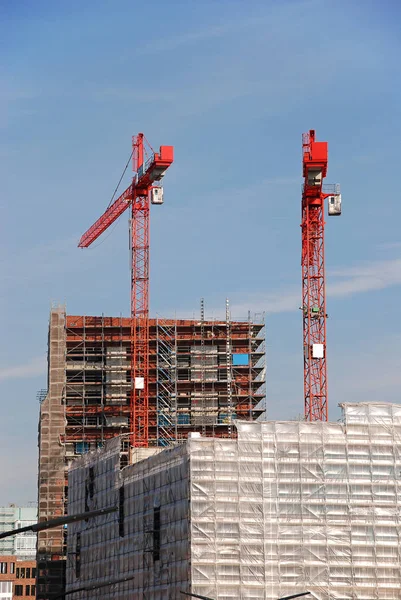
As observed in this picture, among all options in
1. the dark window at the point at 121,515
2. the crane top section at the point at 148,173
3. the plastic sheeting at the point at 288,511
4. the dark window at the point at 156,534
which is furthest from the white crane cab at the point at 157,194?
the dark window at the point at 156,534

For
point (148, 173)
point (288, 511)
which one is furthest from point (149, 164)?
point (288, 511)

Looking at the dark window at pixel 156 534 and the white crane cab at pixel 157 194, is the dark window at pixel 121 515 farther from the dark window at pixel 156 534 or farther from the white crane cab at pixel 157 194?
the white crane cab at pixel 157 194

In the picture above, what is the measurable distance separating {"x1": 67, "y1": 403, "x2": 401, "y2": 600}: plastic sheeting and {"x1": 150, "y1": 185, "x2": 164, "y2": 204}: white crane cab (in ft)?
228

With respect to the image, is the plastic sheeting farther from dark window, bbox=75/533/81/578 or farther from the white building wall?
dark window, bbox=75/533/81/578

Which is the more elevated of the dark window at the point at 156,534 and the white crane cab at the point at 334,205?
the white crane cab at the point at 334,205

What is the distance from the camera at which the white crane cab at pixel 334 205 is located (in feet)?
573

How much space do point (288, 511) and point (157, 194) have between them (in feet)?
262

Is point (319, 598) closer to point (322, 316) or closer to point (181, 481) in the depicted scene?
point (181, 481)

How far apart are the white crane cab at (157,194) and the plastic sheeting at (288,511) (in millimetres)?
69612

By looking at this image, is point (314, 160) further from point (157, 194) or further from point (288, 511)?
point (288, 511)

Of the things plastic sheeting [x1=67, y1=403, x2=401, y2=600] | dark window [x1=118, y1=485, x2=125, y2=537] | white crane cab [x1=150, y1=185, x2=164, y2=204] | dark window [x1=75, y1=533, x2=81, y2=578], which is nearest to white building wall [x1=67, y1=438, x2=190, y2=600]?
plastic sheeting [x1=67, y1=403, x2=401, y2=600]

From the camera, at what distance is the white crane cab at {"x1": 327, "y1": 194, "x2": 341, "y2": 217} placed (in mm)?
174625

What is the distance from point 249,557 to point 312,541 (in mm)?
5868

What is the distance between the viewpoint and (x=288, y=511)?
11912 centimetres
